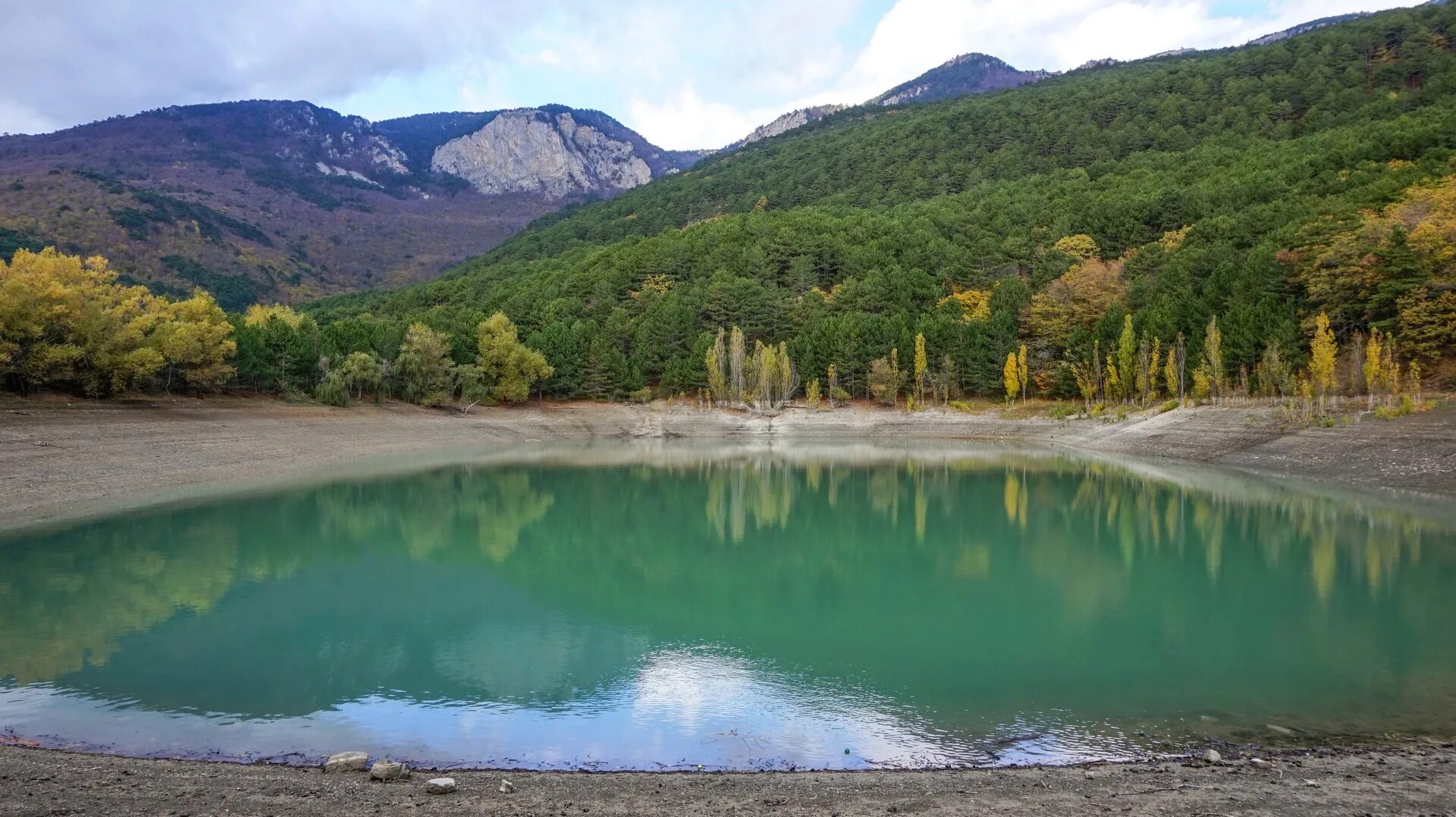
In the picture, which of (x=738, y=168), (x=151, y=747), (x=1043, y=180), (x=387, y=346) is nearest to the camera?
(x=151, y=747)

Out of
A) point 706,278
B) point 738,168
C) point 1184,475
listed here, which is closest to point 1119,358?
point 1184,475

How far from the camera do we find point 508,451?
174 feet

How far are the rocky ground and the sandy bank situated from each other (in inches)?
840

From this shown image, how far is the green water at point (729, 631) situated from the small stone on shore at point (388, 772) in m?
0.91

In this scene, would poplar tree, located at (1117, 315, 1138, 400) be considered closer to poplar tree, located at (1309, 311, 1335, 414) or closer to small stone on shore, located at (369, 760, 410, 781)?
poplar tree, located at (1309, 311, 1335, 414)

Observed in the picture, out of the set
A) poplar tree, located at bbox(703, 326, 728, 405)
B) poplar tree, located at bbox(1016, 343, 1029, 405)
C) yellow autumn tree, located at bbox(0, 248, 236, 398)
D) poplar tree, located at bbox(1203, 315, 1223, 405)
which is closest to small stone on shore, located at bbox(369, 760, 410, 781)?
yellow autumn tree, located at bbox(0, 248, 236, 398)

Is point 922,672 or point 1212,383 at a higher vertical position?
point 1212,383

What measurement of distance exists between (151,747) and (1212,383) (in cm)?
5604

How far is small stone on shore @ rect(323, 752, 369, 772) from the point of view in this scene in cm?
772

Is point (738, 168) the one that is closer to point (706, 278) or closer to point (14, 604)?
point (706, 278)

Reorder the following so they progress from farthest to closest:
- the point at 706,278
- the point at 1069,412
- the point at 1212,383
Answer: the point at 706,278, the point at 1069,412, the point at 1212,383

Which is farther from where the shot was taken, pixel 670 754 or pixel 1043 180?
pixel 1043 180

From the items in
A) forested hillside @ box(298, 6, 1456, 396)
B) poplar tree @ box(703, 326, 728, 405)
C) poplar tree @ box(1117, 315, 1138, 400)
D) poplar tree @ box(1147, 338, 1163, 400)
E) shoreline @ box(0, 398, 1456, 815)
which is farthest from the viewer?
poplar tree @ box(703, 326, 728, 405)

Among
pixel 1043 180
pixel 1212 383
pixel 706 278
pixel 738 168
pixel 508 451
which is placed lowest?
pixel 508 451
